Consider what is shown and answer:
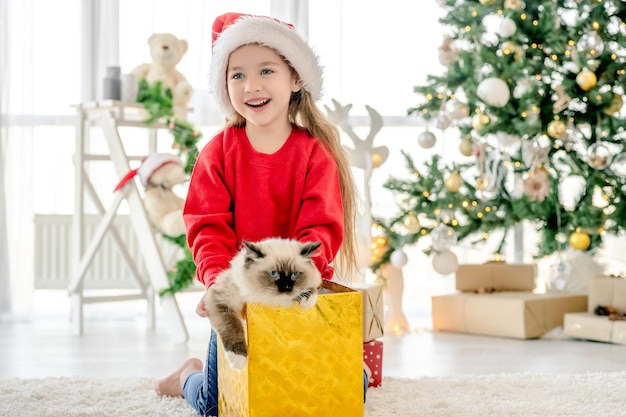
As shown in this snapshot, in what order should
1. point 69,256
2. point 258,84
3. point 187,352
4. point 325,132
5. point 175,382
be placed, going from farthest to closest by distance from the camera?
point 69,256 → point 187,352 → point 175,382 → point 325,132 → point 258,84

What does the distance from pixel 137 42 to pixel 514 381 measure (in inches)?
103

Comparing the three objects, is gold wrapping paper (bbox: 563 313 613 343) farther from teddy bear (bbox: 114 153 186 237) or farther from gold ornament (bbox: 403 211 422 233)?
teddy bear (bbox: 114 153 186 237)

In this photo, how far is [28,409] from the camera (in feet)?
7.27

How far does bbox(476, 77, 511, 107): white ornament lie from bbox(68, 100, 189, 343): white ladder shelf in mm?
1355

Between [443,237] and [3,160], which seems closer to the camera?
[443,237]

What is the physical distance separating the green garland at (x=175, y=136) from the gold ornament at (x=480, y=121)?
1.15 meters

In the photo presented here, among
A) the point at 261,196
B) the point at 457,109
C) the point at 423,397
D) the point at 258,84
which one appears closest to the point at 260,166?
the point at 261,196

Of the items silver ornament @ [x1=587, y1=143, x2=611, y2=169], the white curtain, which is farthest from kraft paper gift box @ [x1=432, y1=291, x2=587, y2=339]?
the white curtain

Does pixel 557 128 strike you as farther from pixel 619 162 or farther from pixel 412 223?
pixel 412 223

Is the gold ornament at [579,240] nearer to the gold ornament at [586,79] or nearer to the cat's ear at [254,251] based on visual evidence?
the gold ornament at [586,79]

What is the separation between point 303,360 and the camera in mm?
1683

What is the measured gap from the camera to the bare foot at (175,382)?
234cm

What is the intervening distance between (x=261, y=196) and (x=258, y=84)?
0.82 ft

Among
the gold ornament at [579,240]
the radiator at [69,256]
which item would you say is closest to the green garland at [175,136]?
the radiator at [69,256]
